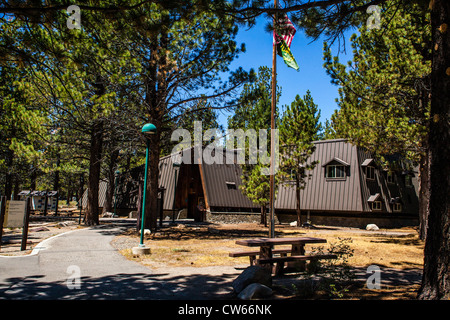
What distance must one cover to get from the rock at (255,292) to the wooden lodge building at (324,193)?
61.0 ft

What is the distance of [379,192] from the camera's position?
87.7 feet

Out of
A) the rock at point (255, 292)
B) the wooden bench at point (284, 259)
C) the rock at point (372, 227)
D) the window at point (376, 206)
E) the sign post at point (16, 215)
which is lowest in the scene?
the rock at point (372, 227)

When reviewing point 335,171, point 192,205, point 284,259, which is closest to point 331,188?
point 335,171

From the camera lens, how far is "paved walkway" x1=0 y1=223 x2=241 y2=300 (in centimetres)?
576

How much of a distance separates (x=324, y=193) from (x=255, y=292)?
2292cm

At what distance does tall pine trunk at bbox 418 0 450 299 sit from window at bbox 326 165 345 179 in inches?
885

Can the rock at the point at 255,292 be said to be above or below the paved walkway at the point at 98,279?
above

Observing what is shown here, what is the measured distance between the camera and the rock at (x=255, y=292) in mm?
5578

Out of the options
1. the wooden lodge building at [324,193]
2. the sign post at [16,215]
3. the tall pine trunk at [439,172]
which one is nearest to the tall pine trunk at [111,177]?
the wooden lodge building at [324,193]

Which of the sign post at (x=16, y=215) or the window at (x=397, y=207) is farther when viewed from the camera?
the window at (x=397, y=207)

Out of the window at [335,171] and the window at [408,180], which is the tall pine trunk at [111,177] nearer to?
the window at [335,171]

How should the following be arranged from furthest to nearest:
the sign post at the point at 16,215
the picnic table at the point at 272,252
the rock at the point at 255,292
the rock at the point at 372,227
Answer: the rock at the point at 372,227 < the sign post at the point at 16,215 < the picnic table at the point at 272,252 < the rock at the point at 255,292

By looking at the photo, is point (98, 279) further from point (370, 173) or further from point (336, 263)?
point (370, 173)
